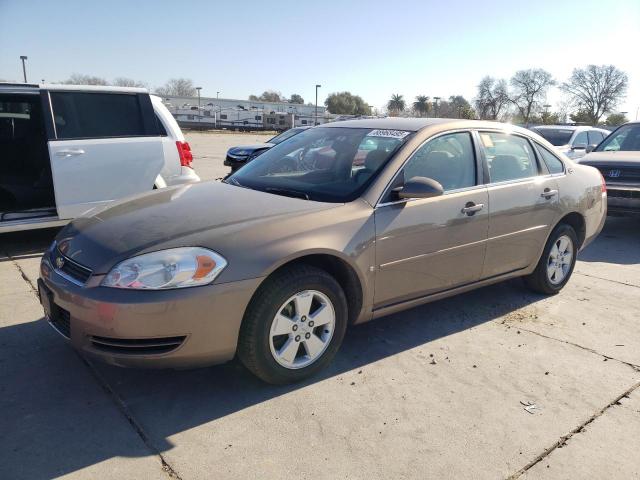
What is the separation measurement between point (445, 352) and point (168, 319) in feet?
6.69

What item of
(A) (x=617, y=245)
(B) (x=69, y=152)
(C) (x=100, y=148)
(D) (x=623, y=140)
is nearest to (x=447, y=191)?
(C) (x=100, y=148)

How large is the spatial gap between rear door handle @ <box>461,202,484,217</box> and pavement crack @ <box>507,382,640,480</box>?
1.55m

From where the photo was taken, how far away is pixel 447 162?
4035 millimetres

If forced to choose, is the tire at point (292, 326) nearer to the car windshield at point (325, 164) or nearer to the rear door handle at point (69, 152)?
the car windshield at point (325, 164)

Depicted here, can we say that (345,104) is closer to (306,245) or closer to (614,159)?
(614,159)

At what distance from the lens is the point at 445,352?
12.4ft

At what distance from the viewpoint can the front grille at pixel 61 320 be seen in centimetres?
299

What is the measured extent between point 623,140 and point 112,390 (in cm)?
941

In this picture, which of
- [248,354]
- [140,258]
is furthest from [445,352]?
[140,258]

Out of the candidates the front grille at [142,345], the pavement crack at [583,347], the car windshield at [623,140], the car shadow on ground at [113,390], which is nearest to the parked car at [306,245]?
the front grille at [142,345]

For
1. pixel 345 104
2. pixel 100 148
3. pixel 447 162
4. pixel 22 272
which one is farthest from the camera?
pixel 345 104

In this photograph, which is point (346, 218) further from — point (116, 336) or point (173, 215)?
point (116, 336)

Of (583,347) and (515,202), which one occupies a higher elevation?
(515,202)

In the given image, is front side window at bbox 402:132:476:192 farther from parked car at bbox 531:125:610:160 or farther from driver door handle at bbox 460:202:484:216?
parked car at bbox 531:125:610:160
